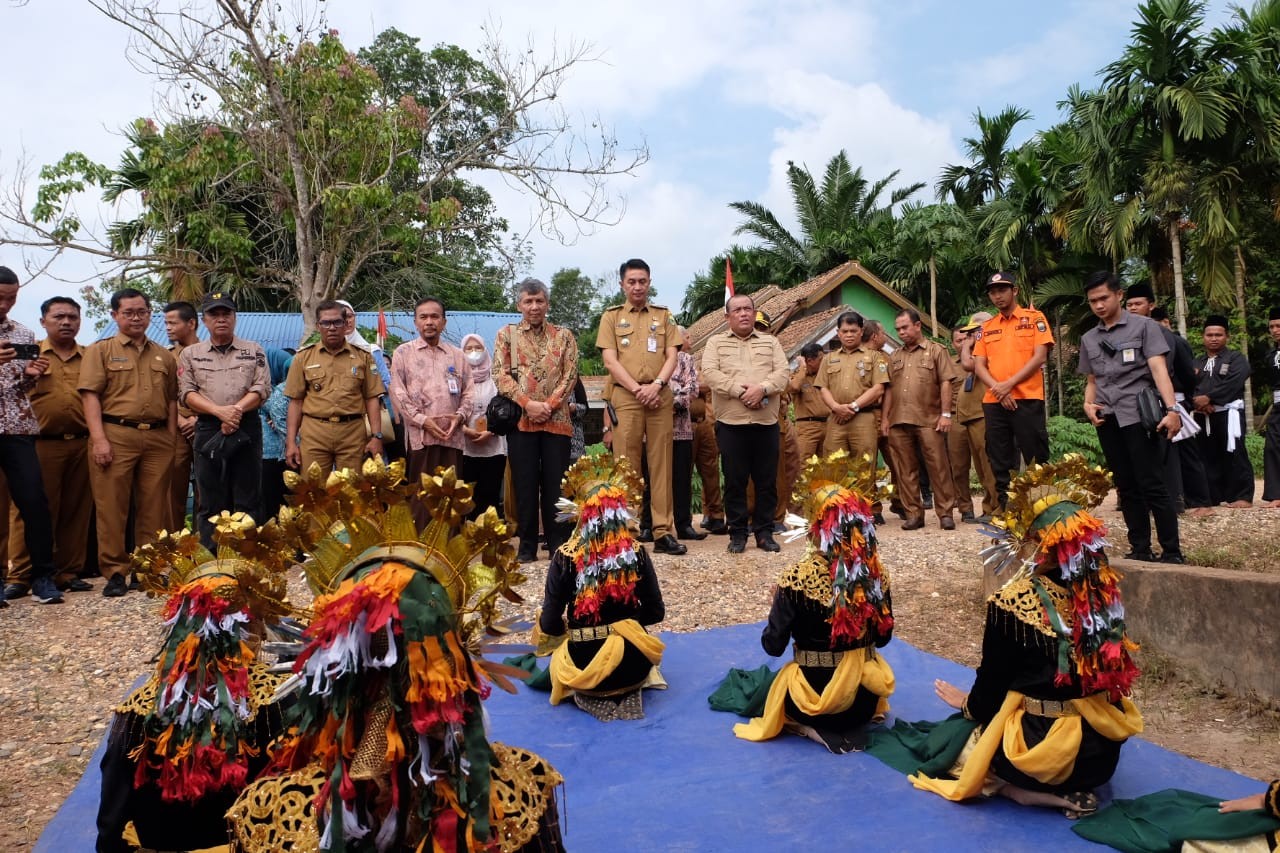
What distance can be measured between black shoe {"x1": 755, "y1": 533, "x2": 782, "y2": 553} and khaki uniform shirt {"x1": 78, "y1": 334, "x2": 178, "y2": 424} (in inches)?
181

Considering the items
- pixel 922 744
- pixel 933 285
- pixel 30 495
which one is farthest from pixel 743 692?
pixel 933 285

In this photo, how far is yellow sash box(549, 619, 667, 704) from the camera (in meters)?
3.83

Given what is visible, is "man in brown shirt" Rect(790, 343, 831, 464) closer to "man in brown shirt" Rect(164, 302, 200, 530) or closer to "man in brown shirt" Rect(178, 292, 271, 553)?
"man in brown shirt" Rect(178, 292, 271, 553)

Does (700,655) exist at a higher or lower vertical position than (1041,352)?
lower

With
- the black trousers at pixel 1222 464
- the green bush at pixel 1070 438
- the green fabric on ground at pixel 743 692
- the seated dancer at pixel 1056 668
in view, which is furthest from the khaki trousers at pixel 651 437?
the green bush at pixel 1070 438

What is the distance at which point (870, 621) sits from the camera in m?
3.45

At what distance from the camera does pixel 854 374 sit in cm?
802

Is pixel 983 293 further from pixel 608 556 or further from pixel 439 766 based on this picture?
pixel 439 766

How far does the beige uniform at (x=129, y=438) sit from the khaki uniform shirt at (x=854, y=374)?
18.2ft

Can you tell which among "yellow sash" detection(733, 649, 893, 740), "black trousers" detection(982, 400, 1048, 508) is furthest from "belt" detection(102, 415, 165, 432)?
"black trousers" detection(982, 400, 1048, 508)

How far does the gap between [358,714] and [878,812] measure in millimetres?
2063

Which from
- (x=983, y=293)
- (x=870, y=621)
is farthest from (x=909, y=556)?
(x=983, y=293)

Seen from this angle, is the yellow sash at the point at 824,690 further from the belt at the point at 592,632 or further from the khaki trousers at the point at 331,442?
the khaki trousers at the point at 331,442

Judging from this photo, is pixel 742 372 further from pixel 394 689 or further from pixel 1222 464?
pixel 394 689
